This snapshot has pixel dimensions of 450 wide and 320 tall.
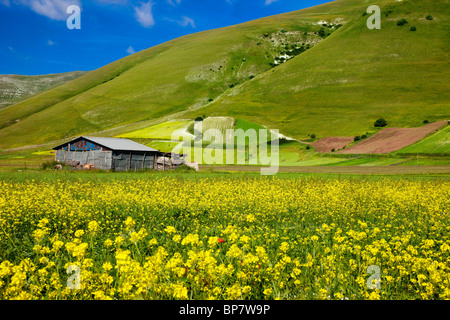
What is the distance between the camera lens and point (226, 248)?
23.0ft

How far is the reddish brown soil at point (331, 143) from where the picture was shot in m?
68.9

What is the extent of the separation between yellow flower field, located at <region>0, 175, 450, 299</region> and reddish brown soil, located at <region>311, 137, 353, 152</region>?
51.3 meters

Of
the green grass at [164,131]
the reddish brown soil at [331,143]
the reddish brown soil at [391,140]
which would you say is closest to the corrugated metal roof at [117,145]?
the green grass at [164,131]

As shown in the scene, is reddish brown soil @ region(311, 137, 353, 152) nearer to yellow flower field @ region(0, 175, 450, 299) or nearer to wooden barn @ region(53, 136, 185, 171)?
wooden barn @ region(53, 136, 185, 171)

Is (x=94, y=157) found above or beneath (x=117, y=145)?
beneath

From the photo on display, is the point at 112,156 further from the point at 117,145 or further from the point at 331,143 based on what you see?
the point at 331,143

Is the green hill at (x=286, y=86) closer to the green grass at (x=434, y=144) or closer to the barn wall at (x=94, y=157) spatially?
the green grass at (x=434, y=144)

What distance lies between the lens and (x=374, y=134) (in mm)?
69438

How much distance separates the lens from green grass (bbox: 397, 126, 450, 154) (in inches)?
1863

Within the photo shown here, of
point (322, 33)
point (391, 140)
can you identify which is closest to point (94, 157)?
point (391, 140)

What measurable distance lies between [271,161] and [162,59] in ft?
481

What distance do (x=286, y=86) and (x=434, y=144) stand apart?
247 ft

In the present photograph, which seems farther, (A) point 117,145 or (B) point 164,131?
(B) point 164,131

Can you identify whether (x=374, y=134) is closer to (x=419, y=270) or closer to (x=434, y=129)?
(x=434, y=129)
